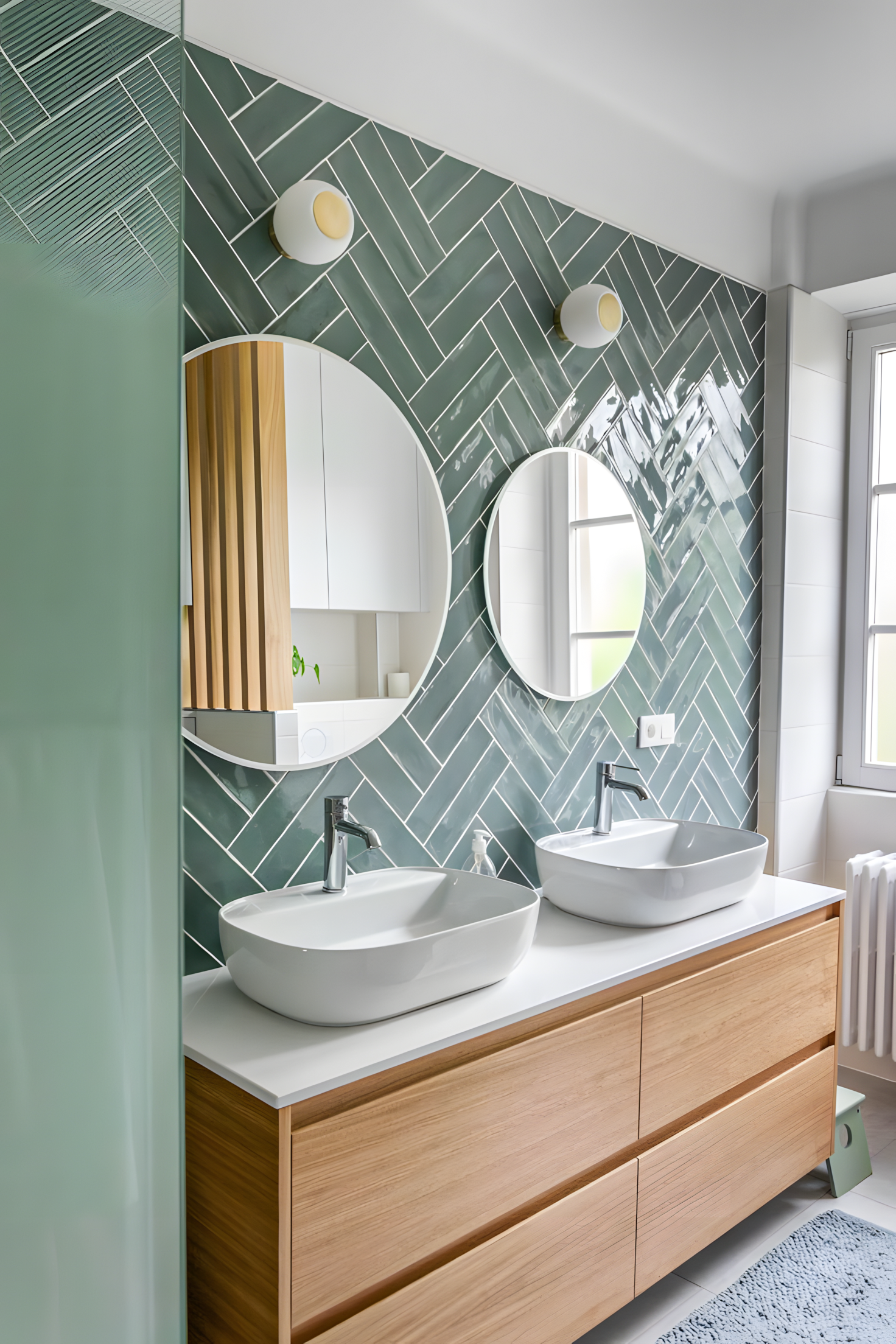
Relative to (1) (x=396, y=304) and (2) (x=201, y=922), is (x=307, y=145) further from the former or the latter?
(2) (x=201, y=922)

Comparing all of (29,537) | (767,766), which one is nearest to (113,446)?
(29,537)

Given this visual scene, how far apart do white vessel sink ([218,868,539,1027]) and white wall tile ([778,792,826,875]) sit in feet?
4.78

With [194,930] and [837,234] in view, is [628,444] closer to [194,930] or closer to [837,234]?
[837,234]

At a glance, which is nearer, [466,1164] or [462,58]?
[466,1164]

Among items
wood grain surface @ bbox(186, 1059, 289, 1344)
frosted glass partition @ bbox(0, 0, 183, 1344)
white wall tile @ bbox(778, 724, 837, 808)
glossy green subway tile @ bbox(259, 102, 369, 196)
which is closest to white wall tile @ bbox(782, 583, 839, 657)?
white wall tile @ bbox(778, 724, 837, 808)

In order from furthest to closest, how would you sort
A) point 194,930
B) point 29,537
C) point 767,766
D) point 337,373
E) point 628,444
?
point 767,766 < point 628,444 < point 337,373 < point 194,930 < point 29,537

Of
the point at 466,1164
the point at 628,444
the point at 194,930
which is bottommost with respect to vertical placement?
the point at 466,1164

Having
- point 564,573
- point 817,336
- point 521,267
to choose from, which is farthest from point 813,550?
point 521,267

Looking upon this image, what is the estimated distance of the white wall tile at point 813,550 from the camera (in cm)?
288

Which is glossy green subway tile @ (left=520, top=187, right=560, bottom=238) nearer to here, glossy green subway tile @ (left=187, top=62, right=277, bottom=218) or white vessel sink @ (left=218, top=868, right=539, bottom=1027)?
glossy green subway tile @ (left=187, top=62, right=277, bottom=218)

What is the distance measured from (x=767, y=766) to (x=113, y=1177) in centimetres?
234

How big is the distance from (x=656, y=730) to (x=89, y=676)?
1.86 meters

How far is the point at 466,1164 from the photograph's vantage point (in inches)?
55.6

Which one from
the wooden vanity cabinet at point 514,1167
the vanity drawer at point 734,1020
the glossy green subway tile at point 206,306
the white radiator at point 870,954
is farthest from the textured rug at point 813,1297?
the glossy green subway tile at point 206,306
